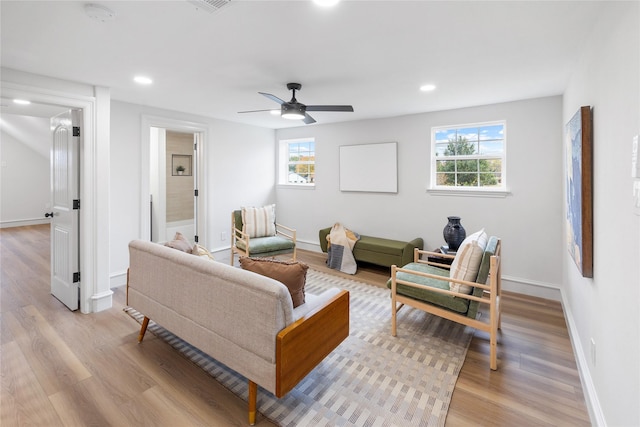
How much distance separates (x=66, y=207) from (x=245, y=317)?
9.41 ft

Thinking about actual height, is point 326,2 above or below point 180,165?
above

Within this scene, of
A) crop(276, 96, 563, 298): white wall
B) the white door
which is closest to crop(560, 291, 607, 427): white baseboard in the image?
crop(276, 96, 563, 298): white wall

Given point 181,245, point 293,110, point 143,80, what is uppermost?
point 143,80

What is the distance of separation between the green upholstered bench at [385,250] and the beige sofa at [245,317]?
7.41ft

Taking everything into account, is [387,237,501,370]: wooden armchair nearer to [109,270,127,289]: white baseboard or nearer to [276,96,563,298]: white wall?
[276,96,563,298]: white wall

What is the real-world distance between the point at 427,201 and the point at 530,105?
1716mm

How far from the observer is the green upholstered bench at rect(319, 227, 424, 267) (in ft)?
14.1

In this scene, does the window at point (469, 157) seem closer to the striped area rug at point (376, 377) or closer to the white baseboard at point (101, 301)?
the striped area rug at point (376, 377)

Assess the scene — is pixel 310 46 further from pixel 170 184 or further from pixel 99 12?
pixel 170 184

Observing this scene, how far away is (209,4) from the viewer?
5.55ft

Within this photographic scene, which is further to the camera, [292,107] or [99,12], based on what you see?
[292,107]

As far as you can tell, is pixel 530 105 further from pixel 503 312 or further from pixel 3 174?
pixel 3 174

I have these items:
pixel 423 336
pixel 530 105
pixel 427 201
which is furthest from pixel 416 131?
pixel 423 336

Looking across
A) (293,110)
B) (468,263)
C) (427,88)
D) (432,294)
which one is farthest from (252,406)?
(427,88)
